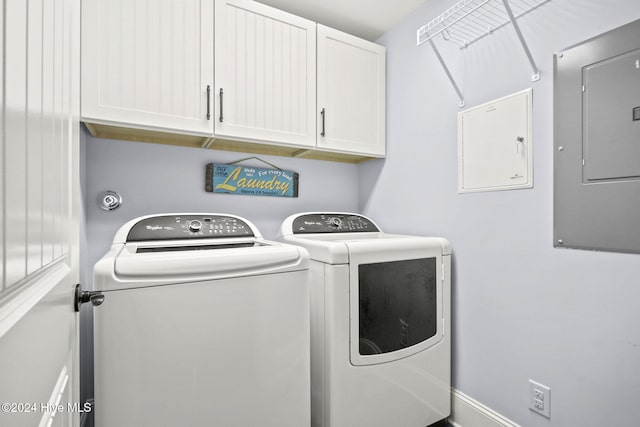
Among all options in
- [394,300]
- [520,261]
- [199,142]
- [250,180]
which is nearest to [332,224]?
[250,180]

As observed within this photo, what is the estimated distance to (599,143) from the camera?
1.16 m

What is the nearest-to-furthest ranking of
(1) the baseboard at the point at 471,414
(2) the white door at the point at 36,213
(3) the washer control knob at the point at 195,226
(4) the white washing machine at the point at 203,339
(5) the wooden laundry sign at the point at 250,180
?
(2) the white door at the point at 36,213 < (4) the white washing machine at the point at 203,339 < (1) the baseboard at the point at 471,414 < (3) the washer control knob at the point at 195,226 < (5) the wooden laundry sign at the point at 250,180

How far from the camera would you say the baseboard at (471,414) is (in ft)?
4.87

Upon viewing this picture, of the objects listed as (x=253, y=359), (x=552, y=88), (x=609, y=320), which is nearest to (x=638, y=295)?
(x=609, y=320)

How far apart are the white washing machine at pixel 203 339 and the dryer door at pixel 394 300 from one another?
28 cm

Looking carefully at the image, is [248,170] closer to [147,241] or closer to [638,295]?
[147,241]

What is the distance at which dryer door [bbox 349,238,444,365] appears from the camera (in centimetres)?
139

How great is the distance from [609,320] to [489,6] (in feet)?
4.87

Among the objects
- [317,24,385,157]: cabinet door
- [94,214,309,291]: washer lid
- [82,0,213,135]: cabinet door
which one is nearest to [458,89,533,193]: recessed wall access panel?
[317,24,385,157]: cabinet door

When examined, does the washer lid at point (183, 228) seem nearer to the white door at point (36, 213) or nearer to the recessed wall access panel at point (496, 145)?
the white door at point (36, 213)

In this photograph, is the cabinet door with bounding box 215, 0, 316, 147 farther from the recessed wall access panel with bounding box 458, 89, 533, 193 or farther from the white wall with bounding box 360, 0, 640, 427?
the recessed wall access panel with bounding box 458, 89, 533, 193

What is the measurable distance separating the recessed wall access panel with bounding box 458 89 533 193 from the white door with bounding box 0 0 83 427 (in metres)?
1.66

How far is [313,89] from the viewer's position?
192 centimetres

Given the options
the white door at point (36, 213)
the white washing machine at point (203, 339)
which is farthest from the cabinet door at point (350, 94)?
the white door at point (36, 213)
